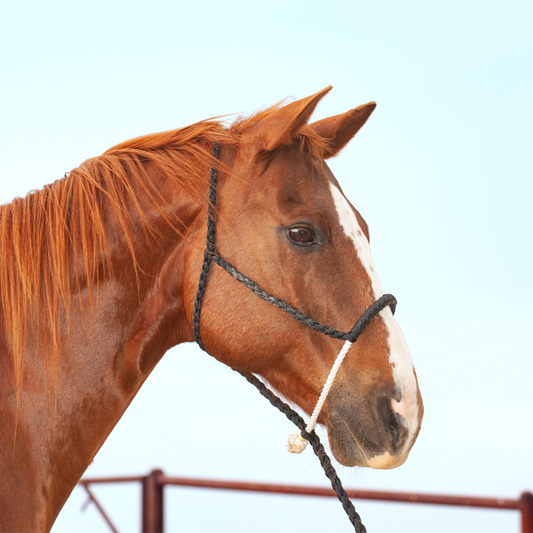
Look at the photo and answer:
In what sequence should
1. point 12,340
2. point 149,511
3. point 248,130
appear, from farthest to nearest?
point 149,511 → point 248,130 → point 12,340

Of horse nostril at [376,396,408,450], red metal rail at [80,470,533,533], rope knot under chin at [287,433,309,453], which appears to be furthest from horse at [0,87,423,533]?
red metal rail at [80,470,533,533]

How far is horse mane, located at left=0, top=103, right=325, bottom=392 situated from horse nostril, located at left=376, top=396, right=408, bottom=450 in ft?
2.80

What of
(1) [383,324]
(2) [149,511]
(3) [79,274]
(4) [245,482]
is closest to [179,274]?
(3) [79,274]

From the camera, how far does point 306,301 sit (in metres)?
1.74

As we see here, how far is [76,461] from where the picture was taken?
71.2 inches

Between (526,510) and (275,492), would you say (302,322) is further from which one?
(275,492)

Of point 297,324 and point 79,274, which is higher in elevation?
point 79,274

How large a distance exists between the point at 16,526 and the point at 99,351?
0.57 meters

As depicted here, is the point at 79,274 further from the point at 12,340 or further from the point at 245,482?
the point at 245,482

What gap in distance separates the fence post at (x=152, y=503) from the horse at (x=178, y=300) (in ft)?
11.0

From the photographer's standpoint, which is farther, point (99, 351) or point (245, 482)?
point (245, 482)

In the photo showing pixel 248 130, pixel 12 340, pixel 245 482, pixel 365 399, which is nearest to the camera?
pixel 365 399

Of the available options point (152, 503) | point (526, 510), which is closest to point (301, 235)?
point (526, 510)

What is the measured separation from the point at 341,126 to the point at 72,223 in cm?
104
